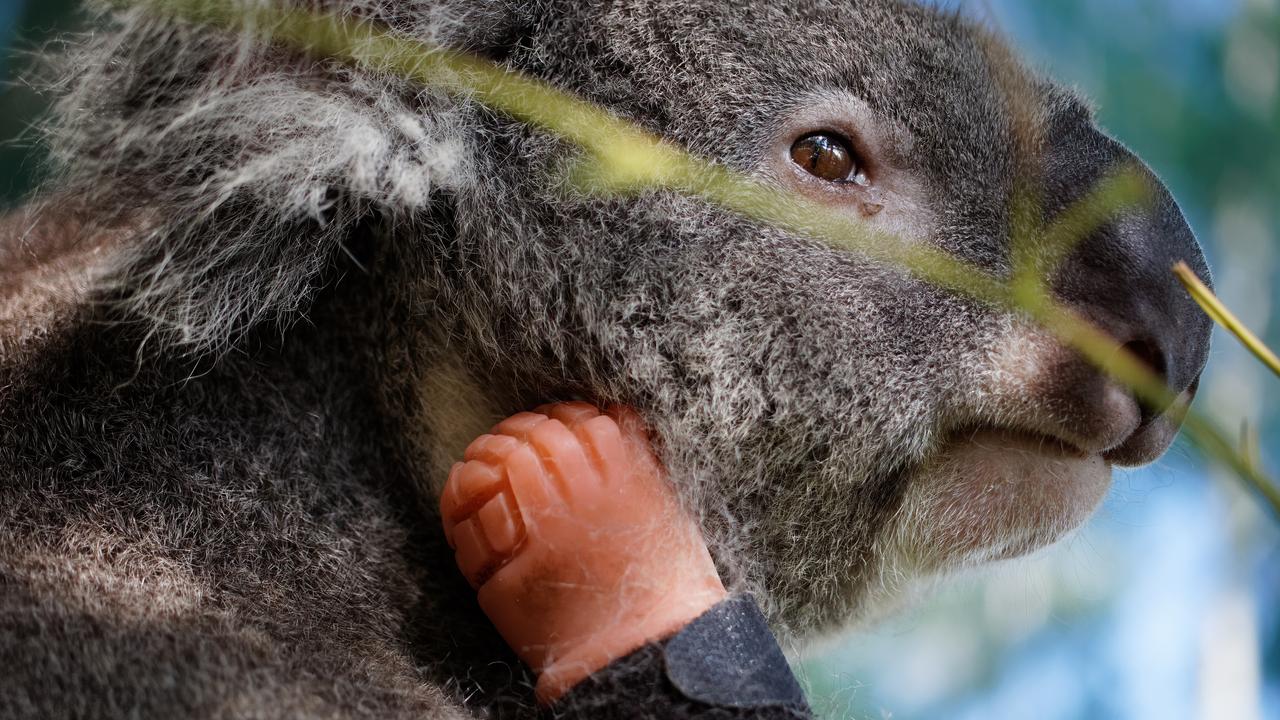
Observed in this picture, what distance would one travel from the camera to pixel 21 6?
2.93 metres

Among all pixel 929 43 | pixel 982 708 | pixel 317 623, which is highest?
pixel 929 43

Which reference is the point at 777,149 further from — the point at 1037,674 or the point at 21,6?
the point at 21,6

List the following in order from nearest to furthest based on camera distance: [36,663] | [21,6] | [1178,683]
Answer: [36,663], [1178,683], [21,6]

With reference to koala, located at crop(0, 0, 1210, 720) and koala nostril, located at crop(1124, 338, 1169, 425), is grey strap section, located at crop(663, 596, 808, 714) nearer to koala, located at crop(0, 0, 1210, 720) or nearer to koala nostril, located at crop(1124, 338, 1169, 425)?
koala, located at crop(0, 0, 1210, 720)

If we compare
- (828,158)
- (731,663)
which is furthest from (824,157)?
(731,663)

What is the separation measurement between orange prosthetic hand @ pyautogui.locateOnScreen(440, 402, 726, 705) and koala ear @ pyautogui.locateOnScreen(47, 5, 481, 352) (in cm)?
36

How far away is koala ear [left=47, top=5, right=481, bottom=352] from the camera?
4.25 feet

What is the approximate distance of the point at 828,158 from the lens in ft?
4.74

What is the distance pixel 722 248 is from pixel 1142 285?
50cm

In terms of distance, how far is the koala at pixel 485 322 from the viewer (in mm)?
1305

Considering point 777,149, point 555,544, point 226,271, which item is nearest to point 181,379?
point 226,271

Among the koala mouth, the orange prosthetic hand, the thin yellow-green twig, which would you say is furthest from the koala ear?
the thin yellow-green twig

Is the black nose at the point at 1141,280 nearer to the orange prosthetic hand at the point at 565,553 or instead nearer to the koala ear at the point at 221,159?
the orange prosthetic hand at the point at 565,553

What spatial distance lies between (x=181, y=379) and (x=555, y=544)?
21.3 inches
